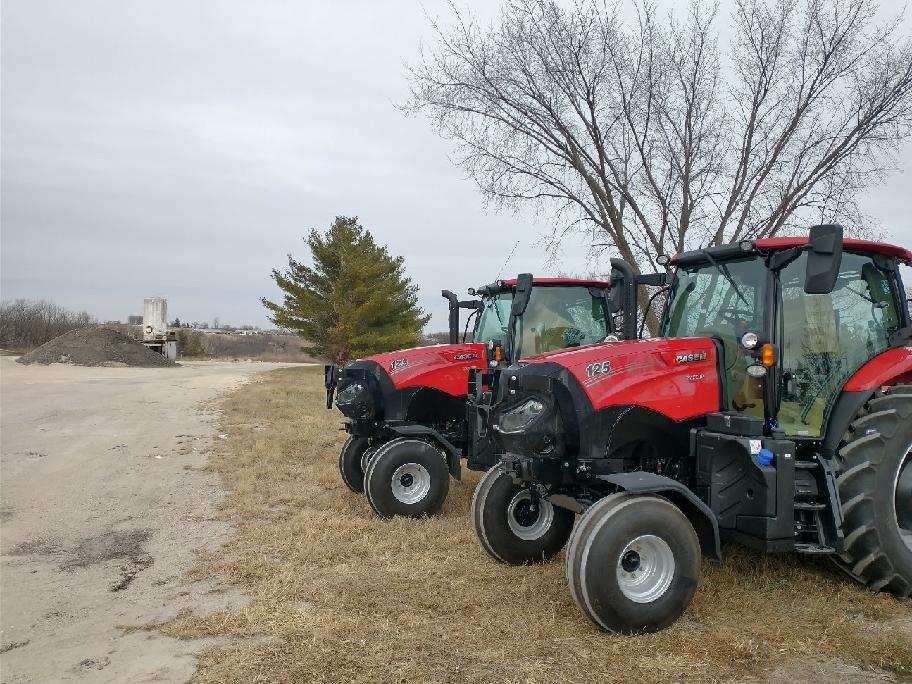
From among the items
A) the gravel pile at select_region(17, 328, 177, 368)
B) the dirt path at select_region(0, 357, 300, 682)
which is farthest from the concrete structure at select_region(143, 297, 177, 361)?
the dirt path at select_region(0, 357, 300, 682)

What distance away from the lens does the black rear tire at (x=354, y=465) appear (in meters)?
8.78

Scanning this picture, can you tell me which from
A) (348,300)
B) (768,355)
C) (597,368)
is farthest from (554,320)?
(348,300)

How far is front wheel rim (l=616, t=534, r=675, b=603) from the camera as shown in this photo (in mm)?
4324

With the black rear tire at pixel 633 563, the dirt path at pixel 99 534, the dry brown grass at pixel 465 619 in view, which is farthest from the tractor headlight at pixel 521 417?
the dirt path at pixel 99 534

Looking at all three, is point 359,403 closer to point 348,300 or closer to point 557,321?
point 557,321

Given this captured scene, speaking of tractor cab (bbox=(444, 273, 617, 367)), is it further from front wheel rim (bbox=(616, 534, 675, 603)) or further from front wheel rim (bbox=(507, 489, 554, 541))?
front wheel rim (bbox=(616, 534, 675, 603))

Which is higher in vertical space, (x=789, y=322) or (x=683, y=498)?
(x=789, y=322)

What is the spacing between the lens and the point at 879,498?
185 inches

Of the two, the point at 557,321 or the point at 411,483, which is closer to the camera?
the point at 411,483

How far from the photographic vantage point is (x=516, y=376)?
5316 mm

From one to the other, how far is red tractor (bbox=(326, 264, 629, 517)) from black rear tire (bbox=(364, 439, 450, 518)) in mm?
10

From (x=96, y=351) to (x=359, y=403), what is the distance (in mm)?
25495

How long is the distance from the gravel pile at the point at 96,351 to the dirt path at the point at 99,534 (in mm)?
13392

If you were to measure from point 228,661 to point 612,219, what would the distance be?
13.0m
